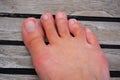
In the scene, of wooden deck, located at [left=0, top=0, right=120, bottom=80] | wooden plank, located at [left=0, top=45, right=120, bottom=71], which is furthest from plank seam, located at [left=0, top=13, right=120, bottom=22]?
wooden plank, located at [left=0, top=45, right=120, bottom=71]

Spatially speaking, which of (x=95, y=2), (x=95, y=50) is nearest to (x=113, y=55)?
(x=95, y=50)

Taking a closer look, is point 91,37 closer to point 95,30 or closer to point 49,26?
point 95,30

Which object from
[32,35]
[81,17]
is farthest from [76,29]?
[32,35]

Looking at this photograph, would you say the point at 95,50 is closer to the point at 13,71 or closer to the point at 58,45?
the point at 58,45

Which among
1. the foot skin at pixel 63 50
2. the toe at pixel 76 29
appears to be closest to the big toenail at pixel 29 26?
the foot skin at pixel 63 50

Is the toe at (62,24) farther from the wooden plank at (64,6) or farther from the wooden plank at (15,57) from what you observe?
the wooden plank at (15,57)
